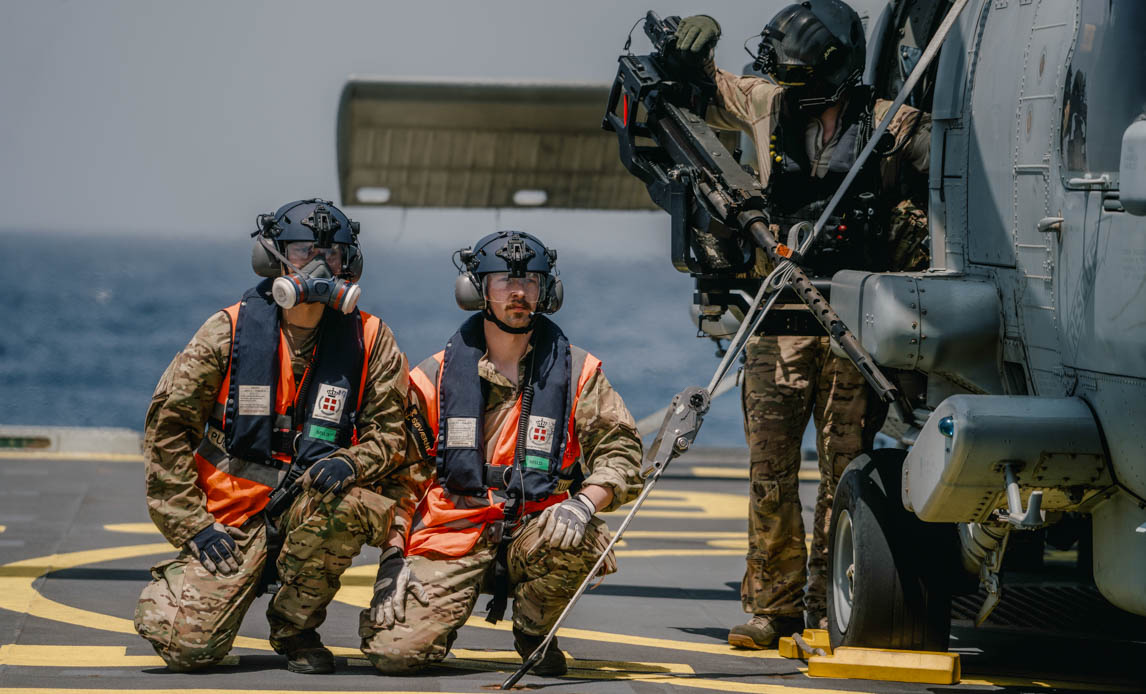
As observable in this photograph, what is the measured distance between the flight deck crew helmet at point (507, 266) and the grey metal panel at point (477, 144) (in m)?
9.49

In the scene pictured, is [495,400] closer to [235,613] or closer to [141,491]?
[235,613]

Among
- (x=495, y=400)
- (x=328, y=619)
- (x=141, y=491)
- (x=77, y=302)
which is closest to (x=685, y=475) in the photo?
Answer: (x=141, y=491)

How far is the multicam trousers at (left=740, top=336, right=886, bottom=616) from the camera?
275 inches

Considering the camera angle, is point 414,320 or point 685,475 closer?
point 685,475

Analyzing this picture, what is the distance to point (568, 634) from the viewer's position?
6.98 meters

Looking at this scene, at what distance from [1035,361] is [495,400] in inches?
79.2

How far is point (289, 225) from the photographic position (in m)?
6.09

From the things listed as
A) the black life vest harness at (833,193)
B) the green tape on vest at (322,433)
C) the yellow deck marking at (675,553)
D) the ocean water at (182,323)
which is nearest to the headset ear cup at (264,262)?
the green tape on vest at (322,433)

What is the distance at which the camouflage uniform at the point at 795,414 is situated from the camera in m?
6.98

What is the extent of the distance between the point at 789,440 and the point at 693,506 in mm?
4860

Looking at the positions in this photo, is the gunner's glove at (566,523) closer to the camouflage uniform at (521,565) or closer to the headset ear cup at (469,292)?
the camouflage uniform at (521,565)

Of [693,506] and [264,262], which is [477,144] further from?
[264,262]

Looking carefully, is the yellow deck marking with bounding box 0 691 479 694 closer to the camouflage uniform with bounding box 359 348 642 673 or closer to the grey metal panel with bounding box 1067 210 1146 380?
the camouflage uniform with bounding box 359 348 642 673

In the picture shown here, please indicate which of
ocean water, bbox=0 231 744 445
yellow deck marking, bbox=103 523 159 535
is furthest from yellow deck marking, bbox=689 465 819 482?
ocean water, bbox=0 231 744 445
